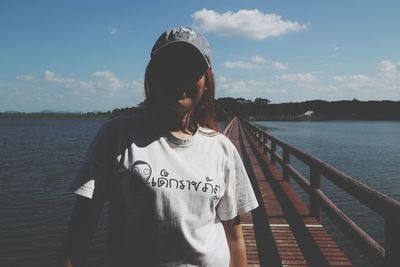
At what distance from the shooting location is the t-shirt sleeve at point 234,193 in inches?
66.9

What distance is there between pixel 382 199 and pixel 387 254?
1.31ft

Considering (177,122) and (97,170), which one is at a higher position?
(177,122)

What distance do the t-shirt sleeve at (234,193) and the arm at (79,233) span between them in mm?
534

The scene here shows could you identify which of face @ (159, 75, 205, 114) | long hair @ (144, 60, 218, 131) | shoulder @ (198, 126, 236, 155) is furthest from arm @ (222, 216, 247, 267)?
face @ (159, 75, 205, 114)

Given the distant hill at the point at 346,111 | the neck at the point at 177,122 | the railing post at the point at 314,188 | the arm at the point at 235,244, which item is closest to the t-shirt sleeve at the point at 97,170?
the neck at the point at 177,122

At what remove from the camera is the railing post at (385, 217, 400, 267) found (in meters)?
2.70

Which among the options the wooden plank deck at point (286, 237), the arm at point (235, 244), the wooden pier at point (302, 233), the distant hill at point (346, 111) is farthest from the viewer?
the distant hill at point (346, 111)

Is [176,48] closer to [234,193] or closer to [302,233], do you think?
[234,193]

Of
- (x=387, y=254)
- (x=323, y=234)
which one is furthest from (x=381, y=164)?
(x=387, y=254)

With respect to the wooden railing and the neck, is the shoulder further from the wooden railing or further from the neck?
the wooden railing

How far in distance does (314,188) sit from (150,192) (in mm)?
4825

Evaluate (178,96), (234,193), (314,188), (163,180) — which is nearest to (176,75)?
(178,96)

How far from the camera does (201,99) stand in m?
1.82

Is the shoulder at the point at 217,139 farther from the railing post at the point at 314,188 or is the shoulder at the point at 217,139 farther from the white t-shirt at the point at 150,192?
the railing post at the point at 314,188
